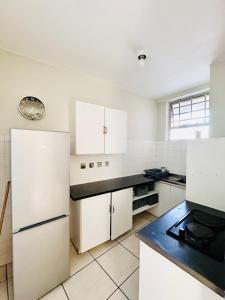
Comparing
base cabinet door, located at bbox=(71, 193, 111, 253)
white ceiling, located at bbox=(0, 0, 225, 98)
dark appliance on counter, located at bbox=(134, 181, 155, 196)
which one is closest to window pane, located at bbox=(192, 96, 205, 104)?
white ceiling, located at bbox=(0, 0, 225, 98)

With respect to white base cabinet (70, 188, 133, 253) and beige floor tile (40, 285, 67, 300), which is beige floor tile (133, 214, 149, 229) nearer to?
white base cabinet (70, 188, 133, 253)

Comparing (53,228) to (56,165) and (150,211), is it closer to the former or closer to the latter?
(56,165)

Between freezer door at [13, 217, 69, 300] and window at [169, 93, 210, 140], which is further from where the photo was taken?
window at [169, 93, 210, 140]

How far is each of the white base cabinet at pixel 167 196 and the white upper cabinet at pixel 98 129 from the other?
0.98m

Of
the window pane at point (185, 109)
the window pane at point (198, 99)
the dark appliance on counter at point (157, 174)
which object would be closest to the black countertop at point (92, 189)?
the dark appliance on counter at point (157, 174)

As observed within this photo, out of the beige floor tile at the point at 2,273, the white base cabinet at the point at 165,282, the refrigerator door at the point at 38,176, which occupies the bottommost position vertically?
the beige floor tile at the point at 2,273

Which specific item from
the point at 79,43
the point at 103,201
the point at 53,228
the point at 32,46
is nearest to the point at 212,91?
the point at 79,43

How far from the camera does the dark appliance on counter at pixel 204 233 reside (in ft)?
2.59

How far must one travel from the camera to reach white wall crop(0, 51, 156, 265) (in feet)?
5.07

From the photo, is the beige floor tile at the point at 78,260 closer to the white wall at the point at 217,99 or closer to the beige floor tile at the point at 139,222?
the beige floor tile at the point at 139,222

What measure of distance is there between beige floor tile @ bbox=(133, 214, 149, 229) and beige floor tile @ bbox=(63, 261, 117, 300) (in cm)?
96

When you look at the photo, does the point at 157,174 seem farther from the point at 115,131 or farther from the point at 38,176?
the point at 38,176

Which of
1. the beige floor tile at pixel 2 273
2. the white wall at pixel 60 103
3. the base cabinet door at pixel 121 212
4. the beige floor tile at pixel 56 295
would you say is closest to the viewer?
the beige floor tile at pixel 56 295

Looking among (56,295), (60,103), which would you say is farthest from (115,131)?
(56,295)
